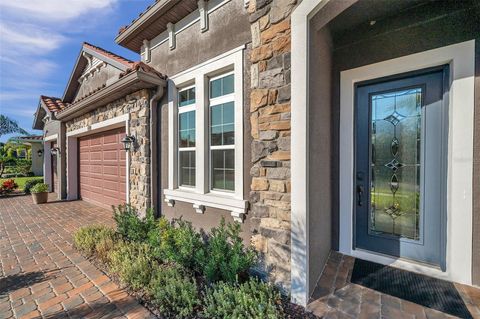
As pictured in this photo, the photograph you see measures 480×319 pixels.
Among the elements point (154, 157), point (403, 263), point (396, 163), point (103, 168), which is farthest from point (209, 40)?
point (103, 168)

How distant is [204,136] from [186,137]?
2.30ft

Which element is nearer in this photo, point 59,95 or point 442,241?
point 442,241

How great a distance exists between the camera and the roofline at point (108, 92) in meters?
4.39

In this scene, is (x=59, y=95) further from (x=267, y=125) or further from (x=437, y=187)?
(x=437, y=187)

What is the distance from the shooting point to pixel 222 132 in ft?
12.4

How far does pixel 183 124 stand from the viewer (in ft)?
14.8

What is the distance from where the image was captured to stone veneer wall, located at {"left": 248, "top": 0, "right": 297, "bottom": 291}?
8.24ft

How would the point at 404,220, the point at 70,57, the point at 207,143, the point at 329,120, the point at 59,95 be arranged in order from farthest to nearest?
the point at 59,95 → the point at 70,57 → the point at 207,143 → the point at 329,120 → the point at 404,220

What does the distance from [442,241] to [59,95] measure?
1380cm

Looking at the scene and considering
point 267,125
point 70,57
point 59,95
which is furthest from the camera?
point 59,95

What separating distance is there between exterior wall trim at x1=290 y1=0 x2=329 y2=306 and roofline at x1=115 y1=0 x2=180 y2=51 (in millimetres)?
2865

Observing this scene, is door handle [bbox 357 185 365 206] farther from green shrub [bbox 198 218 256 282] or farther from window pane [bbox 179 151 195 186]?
window pane [bbox 179 151 195 186]

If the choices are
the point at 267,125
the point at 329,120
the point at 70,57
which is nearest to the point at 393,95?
the point at 329,120

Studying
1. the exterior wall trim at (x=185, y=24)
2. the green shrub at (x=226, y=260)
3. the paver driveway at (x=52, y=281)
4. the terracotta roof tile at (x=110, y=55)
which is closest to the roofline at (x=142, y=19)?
the exterior wall trim at (x=185, y=24)
